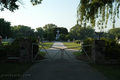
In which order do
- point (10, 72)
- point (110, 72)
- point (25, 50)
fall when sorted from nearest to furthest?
point (10, 72) < point (110, 72) < point (25, 50)

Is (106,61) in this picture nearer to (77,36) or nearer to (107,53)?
(107,53)

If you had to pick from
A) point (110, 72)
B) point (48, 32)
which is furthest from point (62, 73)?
point (48, 32)

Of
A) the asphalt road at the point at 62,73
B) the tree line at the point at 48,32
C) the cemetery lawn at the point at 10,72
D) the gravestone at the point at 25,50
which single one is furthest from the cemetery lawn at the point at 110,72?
the tree line at the point at 48,32

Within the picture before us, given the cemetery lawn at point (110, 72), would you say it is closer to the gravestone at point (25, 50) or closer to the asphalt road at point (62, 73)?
the asphalt road at point (62, 73)

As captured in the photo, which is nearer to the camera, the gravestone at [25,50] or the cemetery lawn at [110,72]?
the cemetery lawn at [110,72]

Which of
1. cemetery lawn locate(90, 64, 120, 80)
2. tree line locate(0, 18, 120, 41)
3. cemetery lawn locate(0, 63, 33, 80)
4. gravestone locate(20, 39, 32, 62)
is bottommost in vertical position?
cemetery lawn locate(90, 64, 120, 80)

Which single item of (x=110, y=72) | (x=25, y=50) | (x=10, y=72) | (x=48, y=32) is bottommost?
(x=110, y=72)

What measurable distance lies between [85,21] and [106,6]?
5.62 feet

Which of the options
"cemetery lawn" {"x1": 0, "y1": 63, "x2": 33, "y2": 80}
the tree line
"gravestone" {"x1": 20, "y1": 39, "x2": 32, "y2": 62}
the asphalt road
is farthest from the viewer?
the tree line

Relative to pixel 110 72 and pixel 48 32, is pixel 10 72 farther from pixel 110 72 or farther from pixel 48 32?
pixel 48 32

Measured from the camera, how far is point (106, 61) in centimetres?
788

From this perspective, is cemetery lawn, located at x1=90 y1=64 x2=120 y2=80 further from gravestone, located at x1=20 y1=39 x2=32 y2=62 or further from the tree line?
the tree line

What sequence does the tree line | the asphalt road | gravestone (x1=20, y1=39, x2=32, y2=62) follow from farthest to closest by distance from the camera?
1. the tree line
2. gravestone (x1=20, y1=39, x2=32, y2=62)
3. the asphalt road

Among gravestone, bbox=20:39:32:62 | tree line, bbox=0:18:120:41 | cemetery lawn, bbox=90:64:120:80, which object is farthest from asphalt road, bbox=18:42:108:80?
tree line, bbox=0:18:120:41
